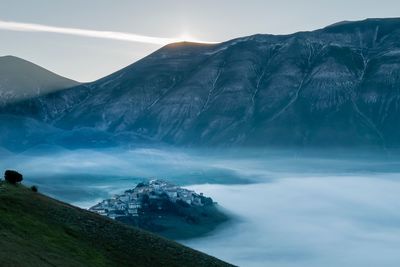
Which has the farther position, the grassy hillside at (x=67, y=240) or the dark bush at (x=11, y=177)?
the dark bush at (x=11, y=177)

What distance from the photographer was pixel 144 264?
255ft

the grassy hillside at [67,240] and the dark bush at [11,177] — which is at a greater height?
the dark bush at [11,177]

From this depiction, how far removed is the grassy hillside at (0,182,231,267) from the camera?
210ft

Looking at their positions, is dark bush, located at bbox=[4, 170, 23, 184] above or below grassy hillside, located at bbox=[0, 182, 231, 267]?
above

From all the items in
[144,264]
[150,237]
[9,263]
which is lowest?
[9,263]

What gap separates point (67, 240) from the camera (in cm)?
7481

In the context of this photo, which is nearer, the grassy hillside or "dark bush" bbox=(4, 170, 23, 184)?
the grassy hillside

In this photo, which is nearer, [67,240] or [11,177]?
[67,240]

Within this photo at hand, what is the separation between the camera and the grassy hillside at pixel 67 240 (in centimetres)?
6406

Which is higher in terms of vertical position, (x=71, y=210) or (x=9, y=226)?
(x=71, y=210)

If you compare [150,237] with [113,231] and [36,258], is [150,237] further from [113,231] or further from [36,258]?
[36,258]

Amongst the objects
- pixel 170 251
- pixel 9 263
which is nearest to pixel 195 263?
pixel 170 251

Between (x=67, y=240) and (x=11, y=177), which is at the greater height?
(x=11, y=177)

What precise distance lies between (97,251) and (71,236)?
14.6 ft
